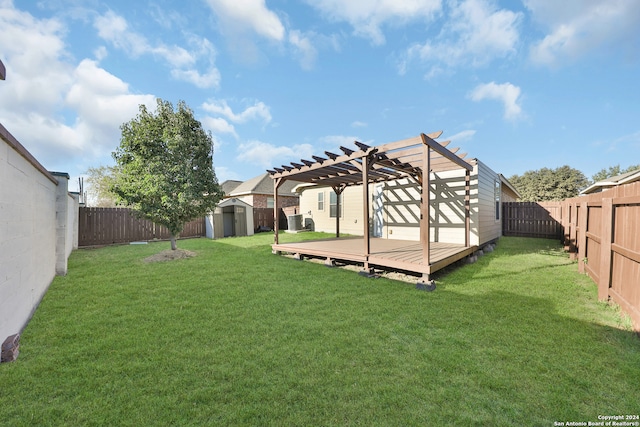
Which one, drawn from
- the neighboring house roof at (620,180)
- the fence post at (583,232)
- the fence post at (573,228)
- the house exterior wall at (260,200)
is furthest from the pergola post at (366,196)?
the house exterior wall at (260,200)

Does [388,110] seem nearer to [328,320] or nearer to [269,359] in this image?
[328,320]

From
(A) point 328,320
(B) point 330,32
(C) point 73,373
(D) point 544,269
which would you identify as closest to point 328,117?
(B) point 330,32

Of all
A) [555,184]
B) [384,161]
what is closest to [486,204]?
[384,161]

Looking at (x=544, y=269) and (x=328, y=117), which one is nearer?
(x=544, y=269)

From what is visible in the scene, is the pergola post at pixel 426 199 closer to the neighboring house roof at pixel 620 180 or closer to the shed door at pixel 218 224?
the neighboring house roof at pixel 620 180

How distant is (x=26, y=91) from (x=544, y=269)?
18.8 meters

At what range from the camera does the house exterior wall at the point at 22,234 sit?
242 centimetres

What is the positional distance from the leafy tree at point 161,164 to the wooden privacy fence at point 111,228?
2.95m

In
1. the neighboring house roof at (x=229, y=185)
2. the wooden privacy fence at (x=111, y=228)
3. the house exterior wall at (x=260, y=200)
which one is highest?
the neighboring house roof at (x=229, y=185)

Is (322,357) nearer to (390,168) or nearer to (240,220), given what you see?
(390,168)

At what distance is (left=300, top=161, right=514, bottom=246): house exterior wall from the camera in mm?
7668

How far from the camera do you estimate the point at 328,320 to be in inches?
126

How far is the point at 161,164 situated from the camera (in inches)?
285

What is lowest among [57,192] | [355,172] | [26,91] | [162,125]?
[57,192]
